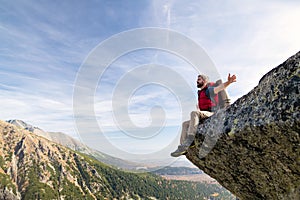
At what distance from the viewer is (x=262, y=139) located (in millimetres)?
6590

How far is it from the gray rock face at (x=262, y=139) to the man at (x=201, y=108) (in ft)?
1.48

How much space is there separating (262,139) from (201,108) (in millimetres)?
3957

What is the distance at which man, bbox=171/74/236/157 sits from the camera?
9.24m

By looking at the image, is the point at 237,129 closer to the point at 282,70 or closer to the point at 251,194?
the point at 282,70

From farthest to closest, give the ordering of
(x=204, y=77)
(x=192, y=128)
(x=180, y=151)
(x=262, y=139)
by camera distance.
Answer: (x=204, y=77), (x=180, y=151), (x=192, y=128), (x=262, y=139)

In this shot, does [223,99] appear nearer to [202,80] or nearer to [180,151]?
[202,80]

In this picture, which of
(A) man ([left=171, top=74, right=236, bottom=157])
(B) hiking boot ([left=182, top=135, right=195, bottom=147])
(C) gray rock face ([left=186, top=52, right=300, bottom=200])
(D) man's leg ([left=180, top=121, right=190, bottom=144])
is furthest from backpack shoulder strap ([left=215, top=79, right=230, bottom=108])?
(B) hiking boot ([left=182, top=135, right=195, bottom=147])

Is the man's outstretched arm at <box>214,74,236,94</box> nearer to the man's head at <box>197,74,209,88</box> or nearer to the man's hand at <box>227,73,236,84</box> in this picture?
the man's hand at <box>227,73,236,84</box>

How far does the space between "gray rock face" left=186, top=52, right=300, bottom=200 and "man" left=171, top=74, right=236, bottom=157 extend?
452 mm

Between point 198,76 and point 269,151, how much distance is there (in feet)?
15.5

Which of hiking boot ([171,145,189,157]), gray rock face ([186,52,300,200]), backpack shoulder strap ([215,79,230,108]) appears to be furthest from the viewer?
backpack shoulder strap ([215,79,230,108])

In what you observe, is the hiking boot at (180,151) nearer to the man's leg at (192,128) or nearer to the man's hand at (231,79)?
the man's leg at (192,128)

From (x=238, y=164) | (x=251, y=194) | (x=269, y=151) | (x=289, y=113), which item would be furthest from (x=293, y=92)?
(x=251, y=194)

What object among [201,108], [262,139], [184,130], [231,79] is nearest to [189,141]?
[184,130]
